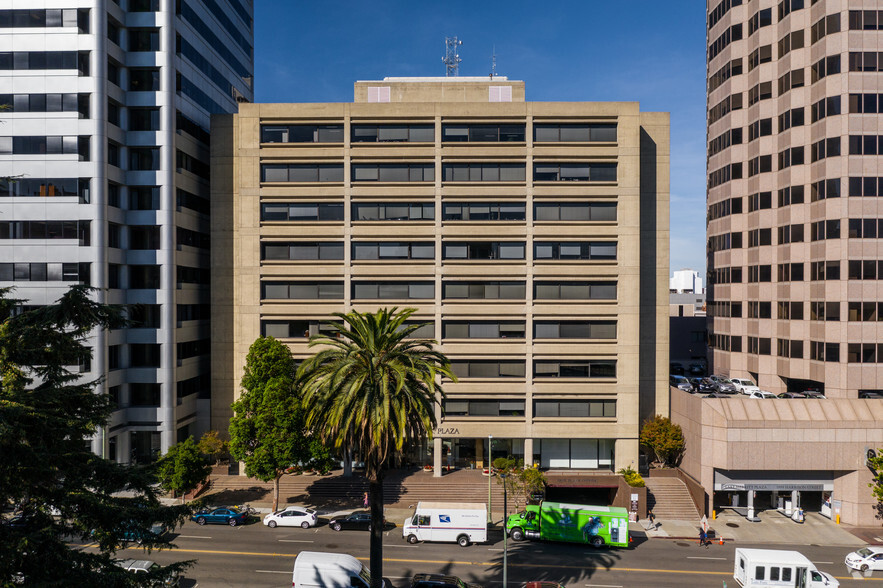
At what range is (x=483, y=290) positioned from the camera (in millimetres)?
51688

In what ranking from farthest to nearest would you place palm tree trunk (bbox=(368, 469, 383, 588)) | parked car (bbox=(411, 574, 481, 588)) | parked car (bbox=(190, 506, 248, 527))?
parked car (bbox=(190, 506, 248, 527)) < parked car (bbox=(411, 574, 481, 588)) < palm tree trunk (bbox=(368, 469, 383, 588))

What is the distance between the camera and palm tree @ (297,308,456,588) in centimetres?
2647

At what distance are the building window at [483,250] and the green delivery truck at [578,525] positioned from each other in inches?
900

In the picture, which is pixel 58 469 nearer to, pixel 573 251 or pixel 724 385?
pixel 573 251

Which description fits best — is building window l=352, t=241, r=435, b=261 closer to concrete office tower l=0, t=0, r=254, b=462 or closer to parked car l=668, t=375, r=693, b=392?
concrete office tower l=0, t=0, r=254, b=462

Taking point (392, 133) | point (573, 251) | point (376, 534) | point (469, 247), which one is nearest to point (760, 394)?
point (573, 251)

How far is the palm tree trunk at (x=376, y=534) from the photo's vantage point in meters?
27.2

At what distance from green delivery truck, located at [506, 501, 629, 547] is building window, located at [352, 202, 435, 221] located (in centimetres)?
2819

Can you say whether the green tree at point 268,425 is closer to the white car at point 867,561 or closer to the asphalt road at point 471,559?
the asphalt road at point 471,559

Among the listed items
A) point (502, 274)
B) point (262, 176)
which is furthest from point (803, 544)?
point (262, 176)

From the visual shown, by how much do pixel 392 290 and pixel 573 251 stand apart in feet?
59.0

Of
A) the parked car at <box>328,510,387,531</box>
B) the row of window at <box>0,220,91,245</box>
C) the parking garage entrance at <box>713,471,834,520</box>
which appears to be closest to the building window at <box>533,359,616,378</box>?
the parking garage entrance at <box>713,471,834,520</box>

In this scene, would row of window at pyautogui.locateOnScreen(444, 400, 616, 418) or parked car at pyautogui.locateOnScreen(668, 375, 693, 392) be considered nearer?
row of window at pyautogui.locateOnScreen(444, 400, 616, 418)

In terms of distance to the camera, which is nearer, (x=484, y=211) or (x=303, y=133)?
(x=484, y=211)
